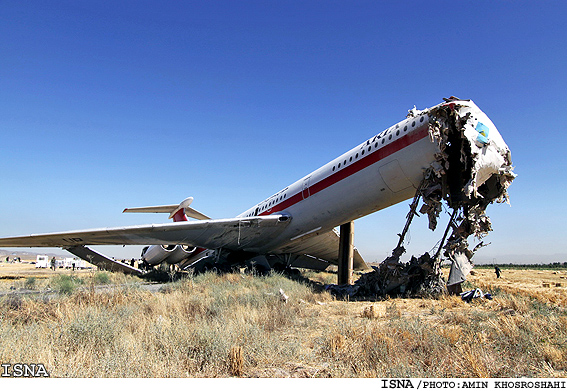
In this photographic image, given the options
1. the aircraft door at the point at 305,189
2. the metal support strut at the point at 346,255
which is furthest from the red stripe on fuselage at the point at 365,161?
the metal support strut at the point at 346,255

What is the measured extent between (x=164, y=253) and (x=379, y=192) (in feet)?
54.0

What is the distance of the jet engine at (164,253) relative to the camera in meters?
23.3

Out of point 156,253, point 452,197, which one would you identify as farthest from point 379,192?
point 156,253

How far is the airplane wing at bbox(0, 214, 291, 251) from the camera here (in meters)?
13.5

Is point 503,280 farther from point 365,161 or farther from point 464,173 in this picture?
point 365,161

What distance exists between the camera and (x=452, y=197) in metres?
A: 11.4

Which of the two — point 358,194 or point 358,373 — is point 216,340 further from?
point 358,194

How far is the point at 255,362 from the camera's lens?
4375 millimetres

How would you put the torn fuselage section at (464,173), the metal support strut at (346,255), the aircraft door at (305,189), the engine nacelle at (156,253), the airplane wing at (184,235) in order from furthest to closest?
the engine nacelle at (156,253)
the metal support strut at (346,255)
the aircraft door at (305,189)
the airplane wing at (184,235)
the torn fuselage section at (464,173)

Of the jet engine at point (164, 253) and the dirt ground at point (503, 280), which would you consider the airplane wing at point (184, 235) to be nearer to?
the dirt ground at point (503, 280)

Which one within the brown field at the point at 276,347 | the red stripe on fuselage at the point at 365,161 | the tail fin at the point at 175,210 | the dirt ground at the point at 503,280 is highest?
the red stripe on fuselage at the point at 365,161

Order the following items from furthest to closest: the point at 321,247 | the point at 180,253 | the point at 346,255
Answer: the point at 180,253, the point at 321,247, the point at 346,255

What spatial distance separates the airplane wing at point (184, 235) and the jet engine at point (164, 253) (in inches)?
241

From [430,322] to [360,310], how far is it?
212 centimetres
